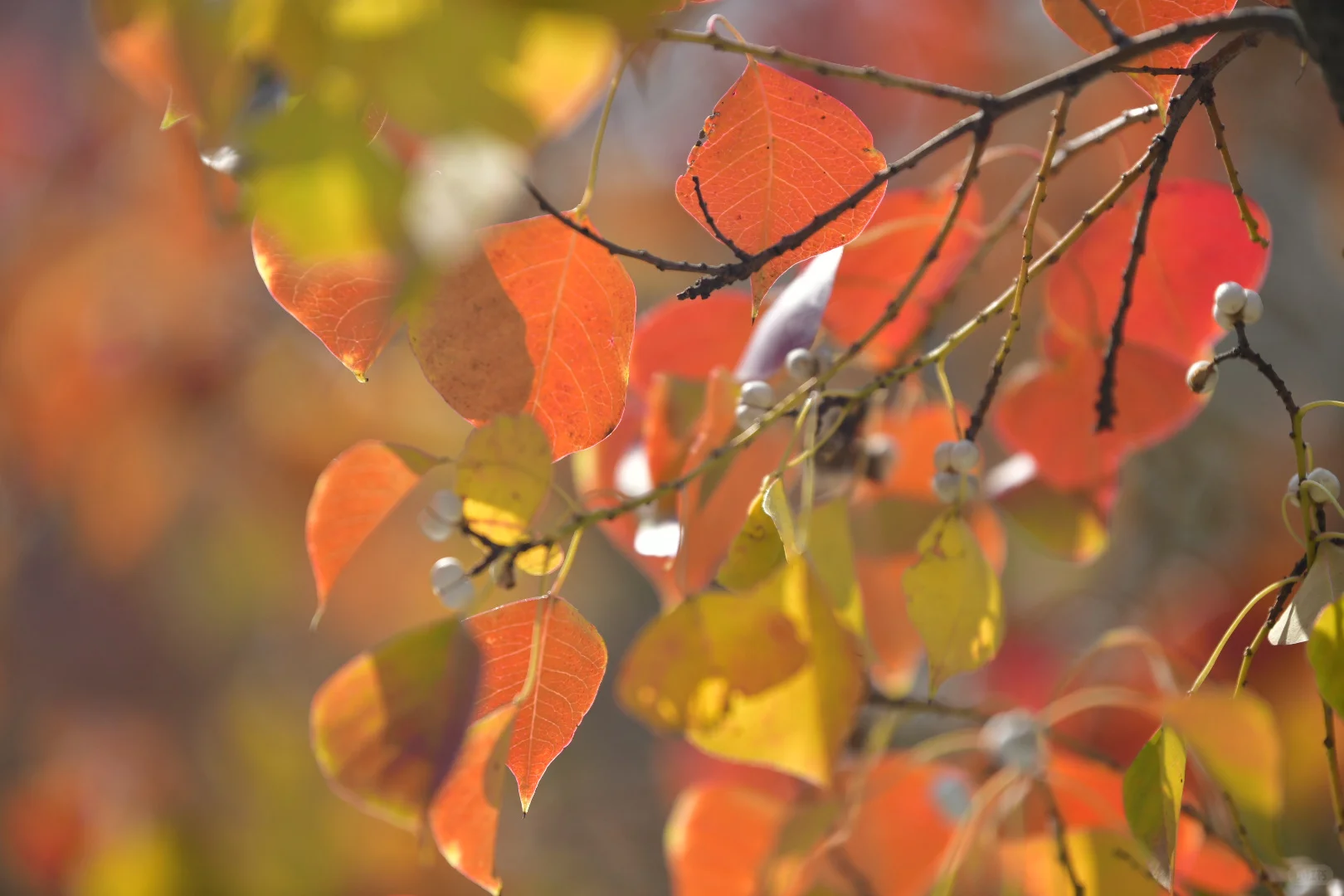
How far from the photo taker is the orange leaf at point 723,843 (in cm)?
58

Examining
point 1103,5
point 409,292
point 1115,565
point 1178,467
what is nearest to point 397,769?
point 409,292

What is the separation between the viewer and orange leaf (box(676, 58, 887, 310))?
35 centimetres

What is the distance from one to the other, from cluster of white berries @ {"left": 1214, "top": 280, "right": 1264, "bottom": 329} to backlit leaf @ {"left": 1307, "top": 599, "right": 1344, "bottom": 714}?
13 centimetres

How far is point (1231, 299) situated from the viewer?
386mm

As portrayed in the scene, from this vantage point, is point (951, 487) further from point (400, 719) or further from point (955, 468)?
point (400, 719)

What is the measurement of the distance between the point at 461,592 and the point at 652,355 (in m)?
0.22

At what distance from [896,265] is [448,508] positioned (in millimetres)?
311

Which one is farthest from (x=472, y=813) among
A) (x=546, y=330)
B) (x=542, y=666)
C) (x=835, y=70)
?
(x=835, y=70)

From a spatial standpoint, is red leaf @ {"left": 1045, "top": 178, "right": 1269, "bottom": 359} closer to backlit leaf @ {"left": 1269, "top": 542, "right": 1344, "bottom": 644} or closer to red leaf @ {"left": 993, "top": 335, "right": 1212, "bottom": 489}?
red leaf @ {"left": 993, "top": 335, "right": 1212, "bottom": 489}

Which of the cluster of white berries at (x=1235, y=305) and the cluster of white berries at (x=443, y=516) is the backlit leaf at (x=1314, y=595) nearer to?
the cluster of white berries at (x=1235, y=305)

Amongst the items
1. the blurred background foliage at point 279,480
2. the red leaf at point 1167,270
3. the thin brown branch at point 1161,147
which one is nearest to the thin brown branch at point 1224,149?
the thin brown branch at point 1161,147

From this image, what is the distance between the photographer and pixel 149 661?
2.35 m

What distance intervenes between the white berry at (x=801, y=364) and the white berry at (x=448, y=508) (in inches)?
5.8

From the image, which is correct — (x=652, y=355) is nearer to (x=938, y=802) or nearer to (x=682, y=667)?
(x=682, y=667)
